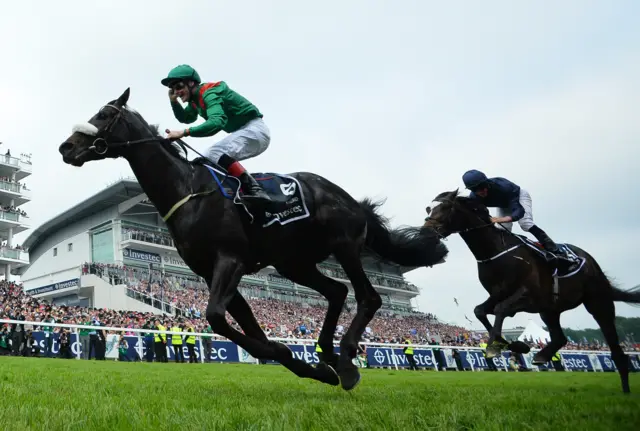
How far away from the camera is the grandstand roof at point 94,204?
172ft

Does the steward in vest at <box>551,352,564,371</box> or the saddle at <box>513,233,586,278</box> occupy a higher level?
the saddle at <box>513,233,586,278</box>

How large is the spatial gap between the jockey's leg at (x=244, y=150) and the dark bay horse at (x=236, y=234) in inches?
8.2

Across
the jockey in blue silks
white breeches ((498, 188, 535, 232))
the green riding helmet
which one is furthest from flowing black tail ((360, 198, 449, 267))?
the green riding helmet

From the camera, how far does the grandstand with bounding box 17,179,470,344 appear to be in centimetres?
4303

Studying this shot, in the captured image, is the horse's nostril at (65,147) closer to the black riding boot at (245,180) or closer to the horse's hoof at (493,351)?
the black riding boot at (245,180)

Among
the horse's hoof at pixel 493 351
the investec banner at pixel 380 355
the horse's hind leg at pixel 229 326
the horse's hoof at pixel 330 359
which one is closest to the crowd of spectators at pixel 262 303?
the investec banner at pixel 380 355

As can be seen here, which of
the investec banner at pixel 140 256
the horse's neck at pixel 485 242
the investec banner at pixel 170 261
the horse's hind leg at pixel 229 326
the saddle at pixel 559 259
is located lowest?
the horse's hind leg at pixel 229 326

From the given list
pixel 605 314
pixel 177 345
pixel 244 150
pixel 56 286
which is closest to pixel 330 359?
pixel 244 150

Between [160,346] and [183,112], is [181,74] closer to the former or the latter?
[183,112]

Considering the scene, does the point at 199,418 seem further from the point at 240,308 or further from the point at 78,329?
the point at 78,329

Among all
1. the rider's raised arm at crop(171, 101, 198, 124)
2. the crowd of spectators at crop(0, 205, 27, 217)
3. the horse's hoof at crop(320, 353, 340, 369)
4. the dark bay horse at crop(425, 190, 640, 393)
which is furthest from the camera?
the crowd of spectators at crop(0, 205, 27, 217)

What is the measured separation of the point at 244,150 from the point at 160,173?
3.01 feet

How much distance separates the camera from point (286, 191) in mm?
5703

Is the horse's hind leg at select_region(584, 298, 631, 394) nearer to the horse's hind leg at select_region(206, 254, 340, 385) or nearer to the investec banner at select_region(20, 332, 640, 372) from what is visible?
the horse's hind leg at select_region(206, 254, 340, 385)
